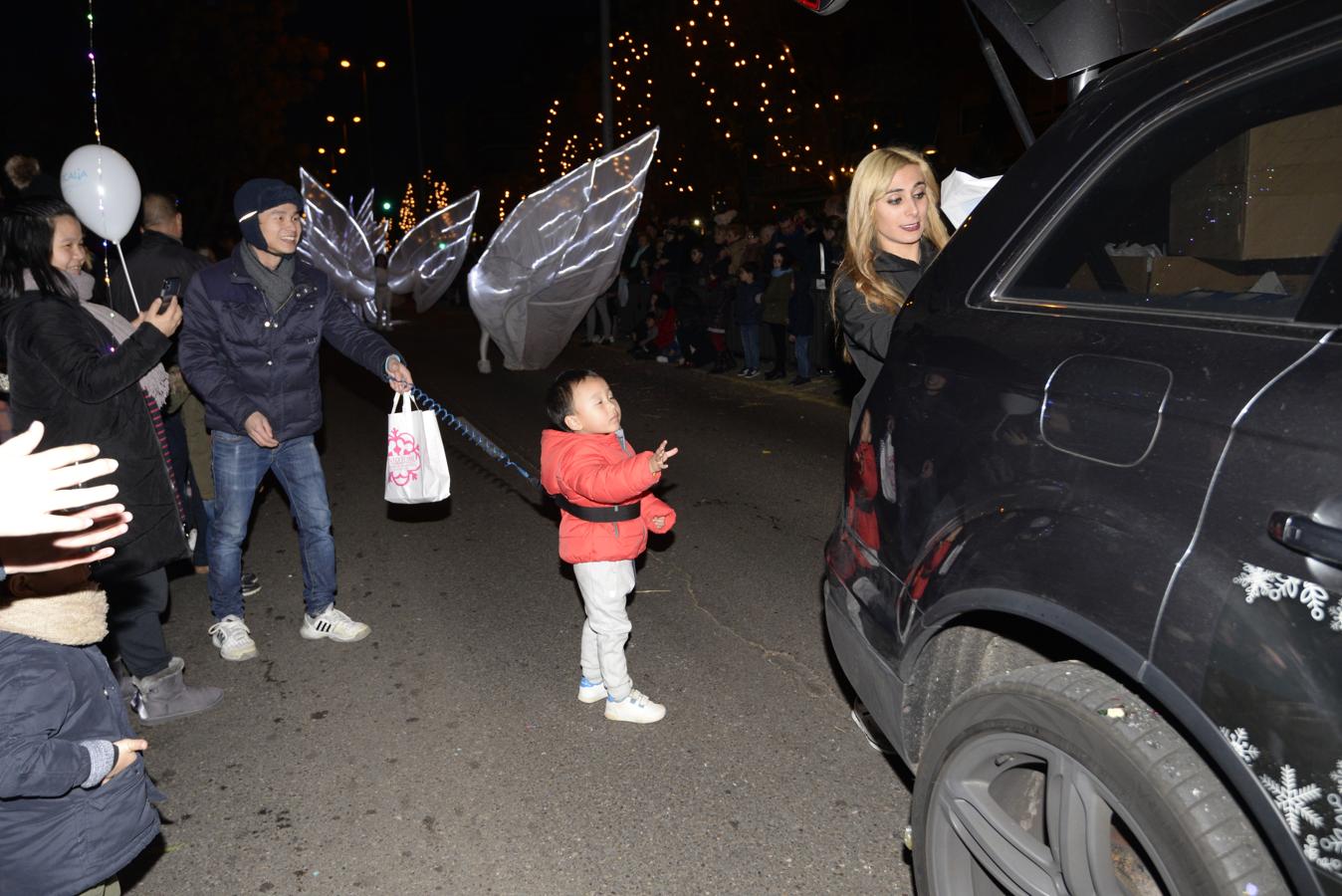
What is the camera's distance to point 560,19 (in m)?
62.5

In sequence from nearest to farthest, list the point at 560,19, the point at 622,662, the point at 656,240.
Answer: the point at 622,662 → the point at 656,240 → the point at 560,19

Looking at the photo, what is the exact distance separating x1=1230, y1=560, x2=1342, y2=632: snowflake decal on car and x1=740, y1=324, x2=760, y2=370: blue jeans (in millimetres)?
11535

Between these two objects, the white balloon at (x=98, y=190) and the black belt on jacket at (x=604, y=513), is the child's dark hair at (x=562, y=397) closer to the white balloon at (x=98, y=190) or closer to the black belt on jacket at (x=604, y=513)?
the black belt on jacket at (x=604, y=513)

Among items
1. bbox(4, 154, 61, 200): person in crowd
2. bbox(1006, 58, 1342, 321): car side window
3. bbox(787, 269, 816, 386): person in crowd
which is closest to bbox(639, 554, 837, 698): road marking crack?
bbox(1006, 58, 1342, 321): car side window

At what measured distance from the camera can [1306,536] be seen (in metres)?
1.35

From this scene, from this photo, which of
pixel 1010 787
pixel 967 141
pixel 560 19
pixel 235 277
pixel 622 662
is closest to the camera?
pixel 1010 787

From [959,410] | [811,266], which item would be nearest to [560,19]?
[811,266]

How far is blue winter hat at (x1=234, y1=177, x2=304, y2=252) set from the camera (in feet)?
13.6

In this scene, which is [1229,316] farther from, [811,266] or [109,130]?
[109,130]

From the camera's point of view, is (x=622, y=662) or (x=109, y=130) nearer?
(x=622, y=662)

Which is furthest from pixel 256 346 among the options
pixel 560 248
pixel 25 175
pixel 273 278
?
pixel 560 248

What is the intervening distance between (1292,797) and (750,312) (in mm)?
11534

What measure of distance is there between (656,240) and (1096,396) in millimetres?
15395

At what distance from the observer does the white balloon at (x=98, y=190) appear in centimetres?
493
